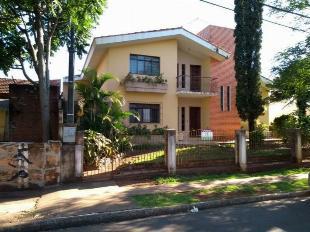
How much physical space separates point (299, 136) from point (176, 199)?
311 inches

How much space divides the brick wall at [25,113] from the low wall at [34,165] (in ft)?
19.0

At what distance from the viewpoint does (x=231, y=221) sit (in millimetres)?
8164

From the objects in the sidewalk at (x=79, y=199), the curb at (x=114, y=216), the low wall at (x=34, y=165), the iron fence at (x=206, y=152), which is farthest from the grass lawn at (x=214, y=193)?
the low wall at (x=34, y=165)

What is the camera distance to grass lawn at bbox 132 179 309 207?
973cm

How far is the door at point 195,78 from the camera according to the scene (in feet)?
82.1

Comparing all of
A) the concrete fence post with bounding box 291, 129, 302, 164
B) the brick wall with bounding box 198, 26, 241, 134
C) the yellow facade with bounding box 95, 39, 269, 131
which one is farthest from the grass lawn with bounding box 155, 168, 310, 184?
the brick wall with bounding box 198, 26, 241, 134

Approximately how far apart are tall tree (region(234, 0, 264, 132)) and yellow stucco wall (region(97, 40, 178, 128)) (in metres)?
4.10

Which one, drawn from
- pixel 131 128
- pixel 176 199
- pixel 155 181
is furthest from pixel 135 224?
pixel 131 128

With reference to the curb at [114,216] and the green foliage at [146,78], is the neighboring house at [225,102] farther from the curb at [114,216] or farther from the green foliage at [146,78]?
the curb at [114,216]

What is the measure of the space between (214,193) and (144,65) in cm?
1287

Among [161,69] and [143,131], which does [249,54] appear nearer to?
[161,69]

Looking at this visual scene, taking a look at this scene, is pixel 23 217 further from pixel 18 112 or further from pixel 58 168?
pixel 18 112

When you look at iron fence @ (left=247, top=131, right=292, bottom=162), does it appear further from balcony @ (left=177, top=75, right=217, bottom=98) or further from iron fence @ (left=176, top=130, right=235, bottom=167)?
balcony @ (left=177, top=75, right=217, bottom=98)

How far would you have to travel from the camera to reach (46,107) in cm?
1412
